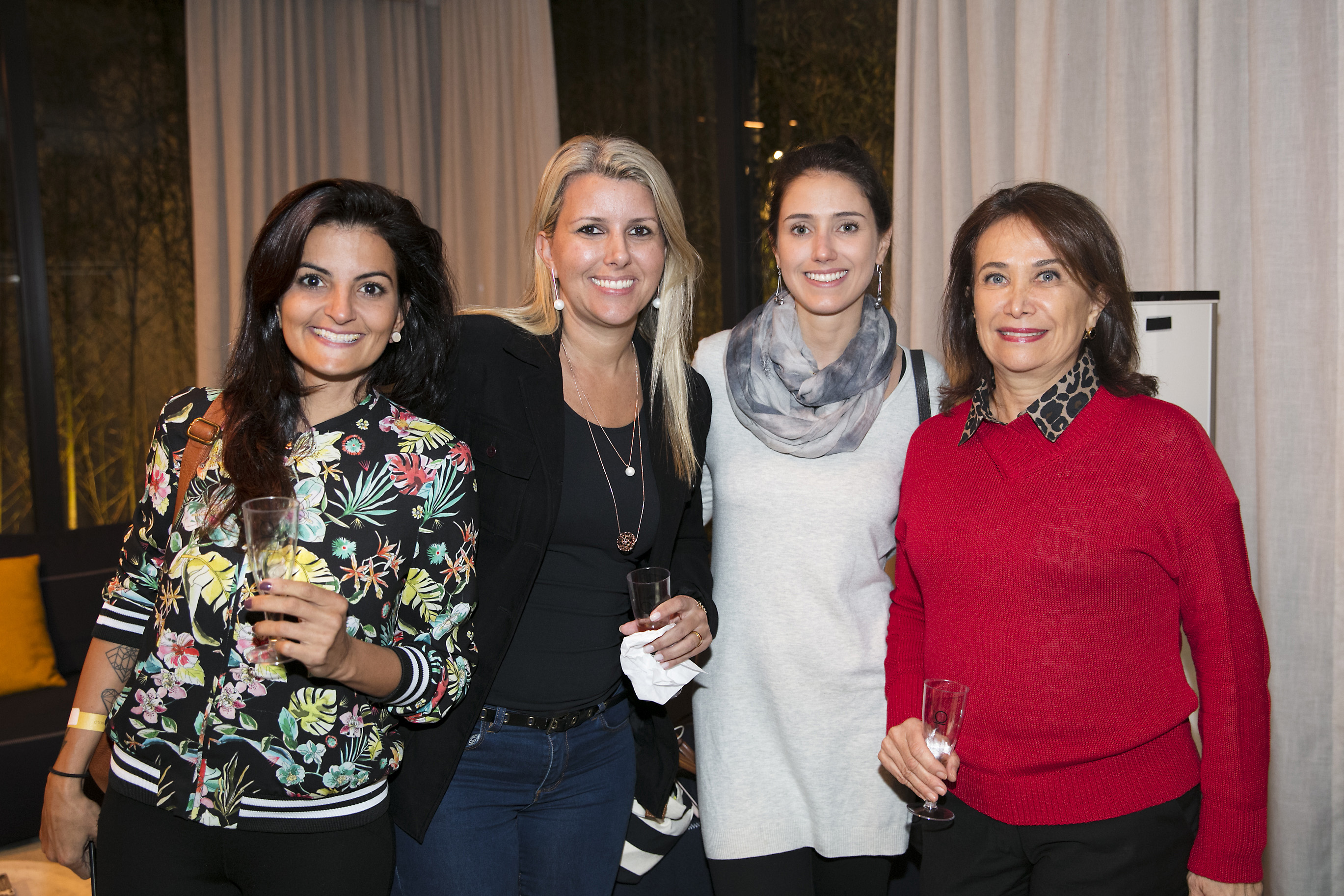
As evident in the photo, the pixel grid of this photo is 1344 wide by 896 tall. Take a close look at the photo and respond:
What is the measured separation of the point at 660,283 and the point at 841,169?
17.6 inches

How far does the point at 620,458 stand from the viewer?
73.6 inches

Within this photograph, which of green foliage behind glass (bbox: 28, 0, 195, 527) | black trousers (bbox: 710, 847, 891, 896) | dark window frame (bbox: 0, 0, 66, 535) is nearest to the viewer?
black trousers (bbox: 710, 847, 891, 896)

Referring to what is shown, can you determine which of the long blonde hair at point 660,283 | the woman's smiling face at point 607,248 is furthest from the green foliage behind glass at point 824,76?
the woman's smiling face at point 607,248

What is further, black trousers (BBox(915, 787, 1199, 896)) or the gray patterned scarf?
the gray patterned scarf

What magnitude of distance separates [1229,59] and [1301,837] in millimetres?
2112

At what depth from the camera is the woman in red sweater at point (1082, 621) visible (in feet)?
4.88

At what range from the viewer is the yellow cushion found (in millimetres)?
3668

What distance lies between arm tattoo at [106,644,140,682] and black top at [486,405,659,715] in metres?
0.58

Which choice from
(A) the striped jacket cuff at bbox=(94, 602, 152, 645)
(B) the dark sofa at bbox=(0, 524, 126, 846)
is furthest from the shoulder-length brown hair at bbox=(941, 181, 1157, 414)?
(B) the dark sofa at bbox=(0, 524, 126, 846)

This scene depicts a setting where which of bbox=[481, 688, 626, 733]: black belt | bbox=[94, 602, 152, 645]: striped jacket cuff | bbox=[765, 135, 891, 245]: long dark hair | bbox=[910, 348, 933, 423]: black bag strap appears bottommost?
bbox=[481, 688, 626, 733]: black belt

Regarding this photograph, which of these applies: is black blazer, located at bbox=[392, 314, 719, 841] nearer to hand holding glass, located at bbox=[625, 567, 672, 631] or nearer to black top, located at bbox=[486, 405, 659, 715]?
black top, located at bbox=[486, 405, 659, 715]

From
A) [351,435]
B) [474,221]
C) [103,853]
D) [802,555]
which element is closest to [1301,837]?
[802,555]

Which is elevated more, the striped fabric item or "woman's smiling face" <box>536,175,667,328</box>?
"woman's smiling face" <box>536,175,667,328</box>

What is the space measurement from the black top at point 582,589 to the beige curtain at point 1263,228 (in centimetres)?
182
